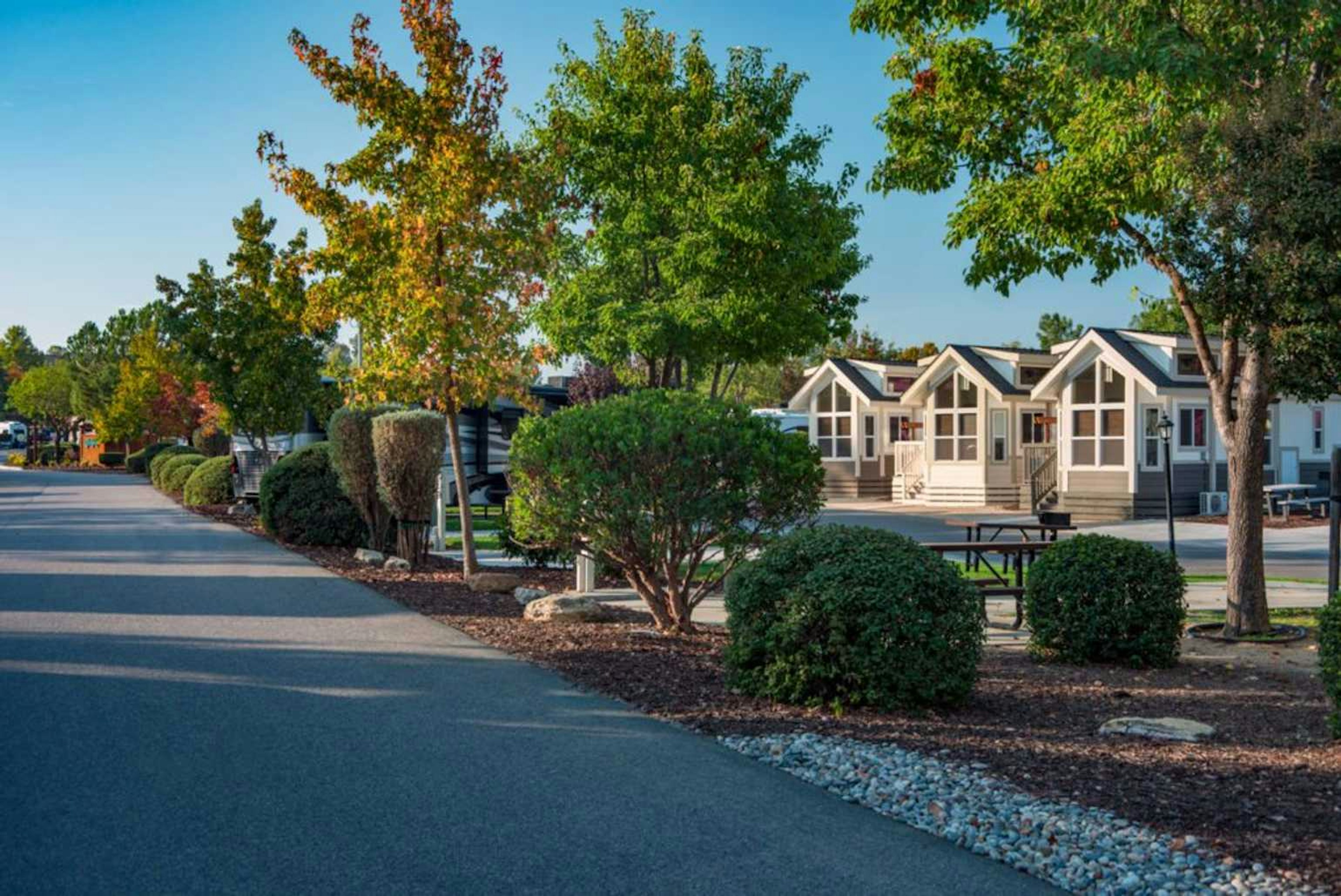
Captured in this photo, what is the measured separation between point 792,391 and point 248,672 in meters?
58.4

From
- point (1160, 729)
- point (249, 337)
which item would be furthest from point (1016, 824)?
point (249, 337)

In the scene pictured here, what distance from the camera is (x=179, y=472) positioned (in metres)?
32.9

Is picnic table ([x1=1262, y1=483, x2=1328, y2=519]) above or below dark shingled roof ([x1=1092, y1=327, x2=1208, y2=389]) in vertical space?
below

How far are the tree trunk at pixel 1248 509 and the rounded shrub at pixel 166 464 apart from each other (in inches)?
1167

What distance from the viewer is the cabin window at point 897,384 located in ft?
124

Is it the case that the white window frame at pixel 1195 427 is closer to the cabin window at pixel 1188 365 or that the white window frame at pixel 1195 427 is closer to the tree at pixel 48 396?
the cabin window at pixel 1188 365

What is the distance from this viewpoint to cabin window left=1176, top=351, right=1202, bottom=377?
28531 millimetres

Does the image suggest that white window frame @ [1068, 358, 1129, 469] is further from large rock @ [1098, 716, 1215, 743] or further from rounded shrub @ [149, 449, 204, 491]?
rounded shrub @ [149, 449, 204, 491]

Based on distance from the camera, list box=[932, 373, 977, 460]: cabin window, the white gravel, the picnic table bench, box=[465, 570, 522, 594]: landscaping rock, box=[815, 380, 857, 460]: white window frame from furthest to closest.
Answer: box=[815, 380, 857, 460]: white window frame < box=[932, 373, 977, 460]: cabin window < box=[465, 570, 522, 594]: landscaping rock < the picnic table bench < the white gravel

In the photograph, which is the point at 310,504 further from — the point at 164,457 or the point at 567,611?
the point at 164,457

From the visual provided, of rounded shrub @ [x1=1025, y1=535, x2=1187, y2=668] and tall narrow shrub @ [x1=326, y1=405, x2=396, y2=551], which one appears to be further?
tall narrow shrub @ [x1=326, y1=405, x2=396, y2=551]

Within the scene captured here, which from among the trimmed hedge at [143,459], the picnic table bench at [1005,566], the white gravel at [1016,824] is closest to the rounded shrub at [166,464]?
the trimmed hedge at [143,459]

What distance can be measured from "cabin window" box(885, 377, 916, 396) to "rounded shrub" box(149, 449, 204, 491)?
67.0 feet

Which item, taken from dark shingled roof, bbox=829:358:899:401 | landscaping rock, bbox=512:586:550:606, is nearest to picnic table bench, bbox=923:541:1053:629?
landscaping rock, bbox=512:586:550:606
